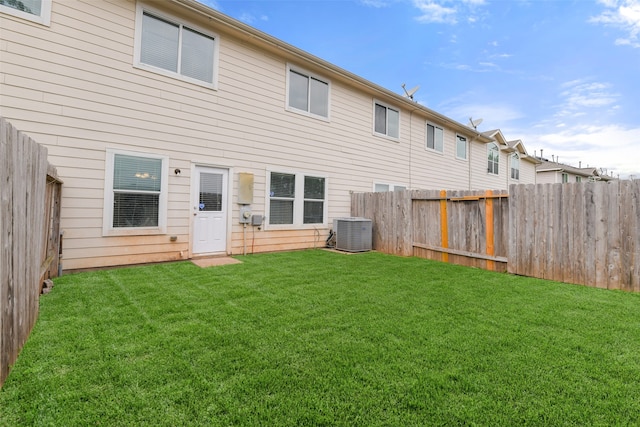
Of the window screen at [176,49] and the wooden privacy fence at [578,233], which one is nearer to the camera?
the wooden privacy fence at [578,233]

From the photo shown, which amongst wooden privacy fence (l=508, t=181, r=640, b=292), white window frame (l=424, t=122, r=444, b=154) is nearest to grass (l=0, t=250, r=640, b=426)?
wooden privacy fence (l=508, t=181, r=640, b=292)

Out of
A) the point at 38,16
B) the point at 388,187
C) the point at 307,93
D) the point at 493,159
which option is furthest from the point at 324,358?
the point at 493,159

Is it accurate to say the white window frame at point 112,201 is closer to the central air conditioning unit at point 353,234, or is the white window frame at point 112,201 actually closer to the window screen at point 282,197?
the window screen at point 282,197

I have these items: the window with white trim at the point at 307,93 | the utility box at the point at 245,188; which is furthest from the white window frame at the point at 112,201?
Result: the window with white trim at the point at 307,93

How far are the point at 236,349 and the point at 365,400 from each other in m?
1.14

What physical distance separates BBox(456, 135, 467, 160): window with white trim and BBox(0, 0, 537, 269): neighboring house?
20.0ft

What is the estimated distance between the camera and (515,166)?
1738cm

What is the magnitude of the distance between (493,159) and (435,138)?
18.8ft

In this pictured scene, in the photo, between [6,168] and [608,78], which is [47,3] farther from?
[608,78]

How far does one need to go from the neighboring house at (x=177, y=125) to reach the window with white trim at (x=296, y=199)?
3cm

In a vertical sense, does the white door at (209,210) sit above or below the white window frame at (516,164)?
below

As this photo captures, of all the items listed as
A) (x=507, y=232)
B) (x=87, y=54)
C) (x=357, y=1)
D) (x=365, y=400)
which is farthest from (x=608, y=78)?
(x=87, y=54)

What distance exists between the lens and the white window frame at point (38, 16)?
4289 millimetres

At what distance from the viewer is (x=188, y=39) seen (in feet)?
19.6
